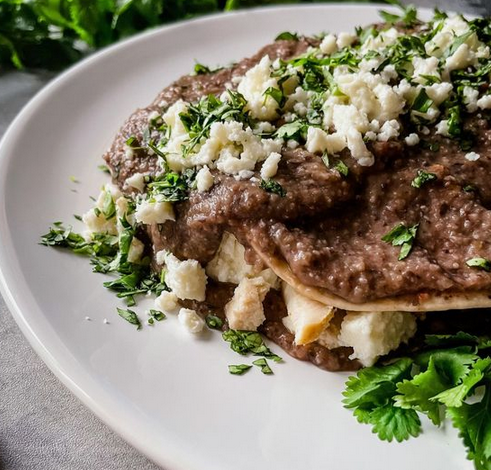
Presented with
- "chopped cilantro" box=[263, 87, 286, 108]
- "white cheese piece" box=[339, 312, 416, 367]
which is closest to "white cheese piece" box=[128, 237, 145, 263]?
"chopped cilantro" box=[263, 87, 286, 108]

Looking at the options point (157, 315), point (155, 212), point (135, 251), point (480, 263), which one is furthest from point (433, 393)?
point (135, 251)

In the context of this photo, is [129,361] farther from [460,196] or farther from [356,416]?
[460,196]

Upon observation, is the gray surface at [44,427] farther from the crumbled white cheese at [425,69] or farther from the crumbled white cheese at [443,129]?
the crumbled white cheese at [425,69]

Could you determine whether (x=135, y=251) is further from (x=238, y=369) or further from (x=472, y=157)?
(x=472, y=157)

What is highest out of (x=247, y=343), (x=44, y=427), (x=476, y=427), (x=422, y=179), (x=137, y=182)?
(x=422, y=179)

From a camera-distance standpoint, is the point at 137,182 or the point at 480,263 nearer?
the point at 480,263

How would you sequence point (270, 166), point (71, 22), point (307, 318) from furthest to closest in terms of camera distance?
point (71, 22), point (270, 166), point (307, 318)

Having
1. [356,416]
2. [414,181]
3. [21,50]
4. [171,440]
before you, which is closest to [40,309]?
[171,440]
